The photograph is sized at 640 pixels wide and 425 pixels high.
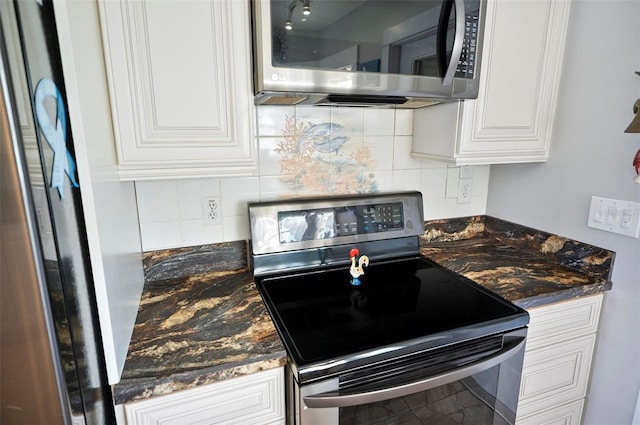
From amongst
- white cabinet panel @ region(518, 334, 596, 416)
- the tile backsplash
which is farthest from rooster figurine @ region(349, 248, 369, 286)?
white cabinet panel @ region(518, 334, 596, 416)

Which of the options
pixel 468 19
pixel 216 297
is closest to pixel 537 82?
pixel 468 19

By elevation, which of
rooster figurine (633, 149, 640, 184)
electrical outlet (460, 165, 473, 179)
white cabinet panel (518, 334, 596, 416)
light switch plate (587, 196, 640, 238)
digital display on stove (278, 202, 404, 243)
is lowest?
white cabinet panel (518, 334, 596, 416)

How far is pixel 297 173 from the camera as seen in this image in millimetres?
1380

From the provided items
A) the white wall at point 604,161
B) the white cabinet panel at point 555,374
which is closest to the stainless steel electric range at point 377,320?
the white cabinet panel at point 555,374

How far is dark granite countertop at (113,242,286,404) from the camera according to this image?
31.5 inches

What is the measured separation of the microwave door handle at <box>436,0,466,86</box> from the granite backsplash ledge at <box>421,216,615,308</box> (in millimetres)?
743

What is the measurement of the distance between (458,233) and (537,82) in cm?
75

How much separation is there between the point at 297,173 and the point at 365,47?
0.57 m

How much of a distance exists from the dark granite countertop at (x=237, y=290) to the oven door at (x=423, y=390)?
0.14 meters

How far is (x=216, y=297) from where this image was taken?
115 cm

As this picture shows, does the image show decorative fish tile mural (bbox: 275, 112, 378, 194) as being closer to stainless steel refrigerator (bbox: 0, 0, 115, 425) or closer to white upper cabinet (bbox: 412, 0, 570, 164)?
white upper cabinet (bbox: 412, 0, 570, 164)

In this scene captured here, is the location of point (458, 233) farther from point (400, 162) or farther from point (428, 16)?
point (428, 16)

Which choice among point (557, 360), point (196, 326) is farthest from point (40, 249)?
point (557, 360)

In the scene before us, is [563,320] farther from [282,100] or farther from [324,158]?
[282,100]
